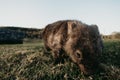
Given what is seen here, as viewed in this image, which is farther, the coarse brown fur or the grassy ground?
the grassy ground

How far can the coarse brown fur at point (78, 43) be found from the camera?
994 cm

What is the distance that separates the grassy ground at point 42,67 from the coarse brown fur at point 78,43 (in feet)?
1.04

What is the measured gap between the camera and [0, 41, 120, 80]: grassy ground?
10.3 m

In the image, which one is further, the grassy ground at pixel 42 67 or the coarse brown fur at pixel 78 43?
the grassy ground at pixel 42 67

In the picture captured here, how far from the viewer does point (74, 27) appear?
35.2 ft

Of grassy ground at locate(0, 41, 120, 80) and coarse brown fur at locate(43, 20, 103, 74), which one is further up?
coarse brown fur at locate(43, 20, 103, 74)

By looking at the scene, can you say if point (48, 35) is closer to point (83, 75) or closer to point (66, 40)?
point (66, 40)

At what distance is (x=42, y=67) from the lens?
35.8 ft

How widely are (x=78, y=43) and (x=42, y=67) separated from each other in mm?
1542

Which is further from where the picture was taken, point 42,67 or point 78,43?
point 42,67

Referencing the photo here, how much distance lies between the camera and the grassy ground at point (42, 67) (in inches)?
405

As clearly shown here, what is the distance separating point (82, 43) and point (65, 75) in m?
Result: 1.10

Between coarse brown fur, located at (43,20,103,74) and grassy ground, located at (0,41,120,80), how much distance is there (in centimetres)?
32

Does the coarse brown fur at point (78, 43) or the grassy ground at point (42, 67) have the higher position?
the coarse brown fur at point (78, 43)
